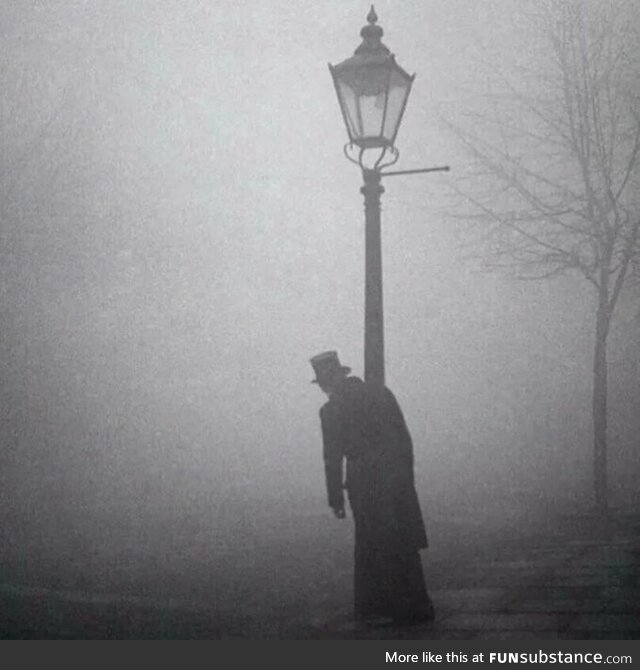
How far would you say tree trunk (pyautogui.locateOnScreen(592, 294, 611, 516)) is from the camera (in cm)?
1045

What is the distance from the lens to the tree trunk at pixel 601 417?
34.3ft

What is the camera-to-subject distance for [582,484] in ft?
46.3

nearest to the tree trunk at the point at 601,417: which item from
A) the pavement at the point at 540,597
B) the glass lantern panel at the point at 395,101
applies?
the pavement at the point at 540,597

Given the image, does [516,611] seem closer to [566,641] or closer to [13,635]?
[566,641]

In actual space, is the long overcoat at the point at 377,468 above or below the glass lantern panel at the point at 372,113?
below

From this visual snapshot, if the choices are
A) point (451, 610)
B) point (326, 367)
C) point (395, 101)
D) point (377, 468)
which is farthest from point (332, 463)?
point (395, 101)

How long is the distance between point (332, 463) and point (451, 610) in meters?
1.36

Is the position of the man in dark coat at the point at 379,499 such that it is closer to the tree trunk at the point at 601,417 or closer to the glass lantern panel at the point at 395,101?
the glass lantern panel at the point at 395,101

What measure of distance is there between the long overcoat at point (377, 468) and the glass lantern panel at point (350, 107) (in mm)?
1999

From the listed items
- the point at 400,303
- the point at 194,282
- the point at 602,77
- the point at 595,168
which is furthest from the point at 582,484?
the point at 400,303

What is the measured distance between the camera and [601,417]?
1090cm

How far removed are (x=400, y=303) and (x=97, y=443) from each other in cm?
1375

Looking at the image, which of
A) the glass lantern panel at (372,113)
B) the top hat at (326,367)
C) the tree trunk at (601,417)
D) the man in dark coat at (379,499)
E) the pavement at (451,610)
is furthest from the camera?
the tree trunk at (601,417)

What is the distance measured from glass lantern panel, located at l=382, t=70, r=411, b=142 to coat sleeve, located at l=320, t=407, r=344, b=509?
2208 mm
